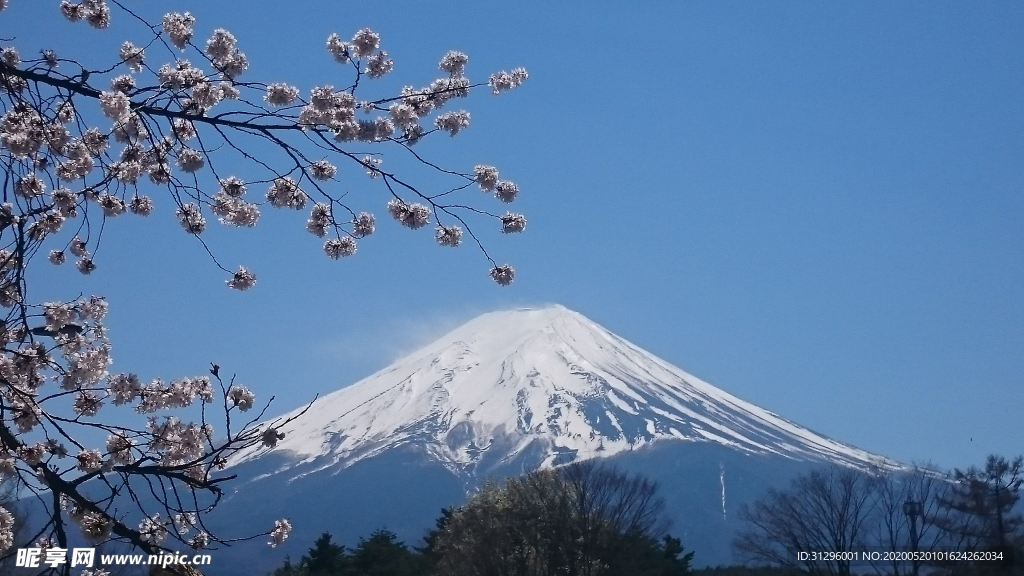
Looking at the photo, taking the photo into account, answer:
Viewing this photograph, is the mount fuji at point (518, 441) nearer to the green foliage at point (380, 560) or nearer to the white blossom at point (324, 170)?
the green foliage at point (380, 560)

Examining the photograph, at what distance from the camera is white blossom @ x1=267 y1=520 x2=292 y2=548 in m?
4.59

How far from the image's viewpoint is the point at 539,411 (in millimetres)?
118688

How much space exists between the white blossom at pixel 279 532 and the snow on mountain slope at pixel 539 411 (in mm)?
100822

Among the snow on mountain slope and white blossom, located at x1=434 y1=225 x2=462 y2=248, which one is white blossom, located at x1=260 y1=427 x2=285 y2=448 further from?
the snow on mountain slope

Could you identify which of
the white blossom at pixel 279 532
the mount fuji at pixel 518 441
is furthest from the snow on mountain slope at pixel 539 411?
the white blossom at pixel 279 532

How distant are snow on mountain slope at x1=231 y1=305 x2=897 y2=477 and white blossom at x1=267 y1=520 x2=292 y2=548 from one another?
331ft

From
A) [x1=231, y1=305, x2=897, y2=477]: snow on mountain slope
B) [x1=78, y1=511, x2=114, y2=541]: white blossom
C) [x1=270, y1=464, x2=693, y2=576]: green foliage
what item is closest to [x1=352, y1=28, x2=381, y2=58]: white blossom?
[x1=78, y1=511, x2=114, y2=541]: white blossom

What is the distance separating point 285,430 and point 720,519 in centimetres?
11340

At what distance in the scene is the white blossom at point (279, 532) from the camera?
459 centimetres

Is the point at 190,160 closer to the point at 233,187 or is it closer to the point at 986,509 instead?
→ the point at 233,187

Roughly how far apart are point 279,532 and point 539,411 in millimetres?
115111

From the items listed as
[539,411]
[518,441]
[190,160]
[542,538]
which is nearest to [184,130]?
[190,160]

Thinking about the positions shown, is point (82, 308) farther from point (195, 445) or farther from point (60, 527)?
point (60, 527)

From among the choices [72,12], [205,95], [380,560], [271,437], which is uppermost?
[72,12]
